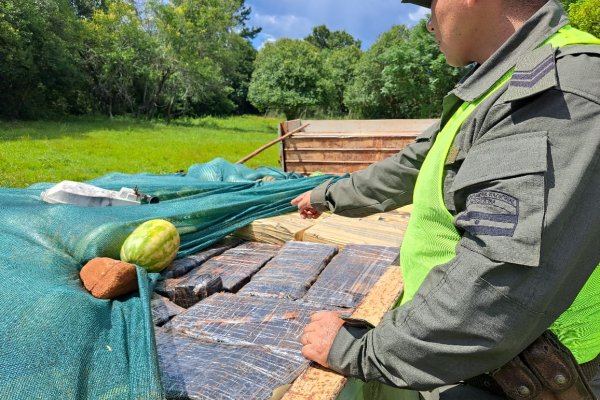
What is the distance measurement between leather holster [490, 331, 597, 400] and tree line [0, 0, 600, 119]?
22.9m

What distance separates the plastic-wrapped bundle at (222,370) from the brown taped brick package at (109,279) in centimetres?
53

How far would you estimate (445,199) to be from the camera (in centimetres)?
134

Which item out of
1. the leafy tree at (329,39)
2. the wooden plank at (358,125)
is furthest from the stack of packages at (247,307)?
the leafy tree at (329,39)

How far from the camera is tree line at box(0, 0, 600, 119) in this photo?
78.3ft

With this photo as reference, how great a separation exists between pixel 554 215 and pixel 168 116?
1339 inches

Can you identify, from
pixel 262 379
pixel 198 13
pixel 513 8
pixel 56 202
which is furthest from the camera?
pixel 198 13

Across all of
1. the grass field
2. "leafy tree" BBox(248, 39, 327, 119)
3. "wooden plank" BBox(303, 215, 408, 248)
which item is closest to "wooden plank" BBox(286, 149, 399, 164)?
the grass field

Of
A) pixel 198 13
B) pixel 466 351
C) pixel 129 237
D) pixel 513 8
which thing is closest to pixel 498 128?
pixel 513 8

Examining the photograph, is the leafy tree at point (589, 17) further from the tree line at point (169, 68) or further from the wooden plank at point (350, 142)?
the tree line at point (169, 68)

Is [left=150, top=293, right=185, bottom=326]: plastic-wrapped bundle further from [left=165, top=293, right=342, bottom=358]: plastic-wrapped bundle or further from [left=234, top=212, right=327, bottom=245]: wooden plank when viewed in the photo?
[left=234, top=212, right=327, bottom=245]: wooden plank

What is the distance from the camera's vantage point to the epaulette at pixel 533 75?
110 cm

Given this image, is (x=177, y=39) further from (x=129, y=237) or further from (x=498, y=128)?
(x=498, y=128)

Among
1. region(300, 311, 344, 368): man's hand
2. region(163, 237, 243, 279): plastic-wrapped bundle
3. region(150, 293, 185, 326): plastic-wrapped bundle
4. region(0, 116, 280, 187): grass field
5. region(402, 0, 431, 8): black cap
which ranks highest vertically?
region(402, 0, 431, 8): black cap

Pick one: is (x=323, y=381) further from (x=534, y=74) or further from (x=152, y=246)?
(x=152, y=246)
